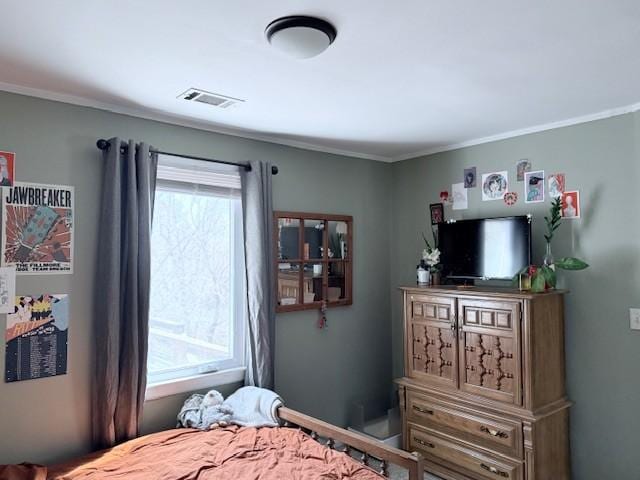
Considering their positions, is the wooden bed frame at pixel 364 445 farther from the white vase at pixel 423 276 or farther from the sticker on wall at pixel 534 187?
the sticker on wall at pixel 534 187

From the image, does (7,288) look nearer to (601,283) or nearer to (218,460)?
(218,460)

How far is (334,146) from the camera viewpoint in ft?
12.3

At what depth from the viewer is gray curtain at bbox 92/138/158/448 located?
8.44 ft

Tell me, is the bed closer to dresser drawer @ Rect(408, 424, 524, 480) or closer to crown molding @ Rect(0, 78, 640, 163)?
dresser drawer @ Rect(408, 424, 524, 480)

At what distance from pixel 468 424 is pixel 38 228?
277 cm

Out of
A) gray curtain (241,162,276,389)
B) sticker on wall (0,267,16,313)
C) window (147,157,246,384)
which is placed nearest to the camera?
Result: sticker on wall (0,267,16,313)

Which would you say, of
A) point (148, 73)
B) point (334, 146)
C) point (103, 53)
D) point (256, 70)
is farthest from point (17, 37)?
point (334, 146)

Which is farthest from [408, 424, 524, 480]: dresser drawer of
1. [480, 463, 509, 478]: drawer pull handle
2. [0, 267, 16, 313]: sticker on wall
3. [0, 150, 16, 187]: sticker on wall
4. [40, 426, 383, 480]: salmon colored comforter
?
[0, 150, 16, 187]: sticker on wall

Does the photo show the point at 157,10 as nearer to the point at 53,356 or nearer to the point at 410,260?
the point at 53,356

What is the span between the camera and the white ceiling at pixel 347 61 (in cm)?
168

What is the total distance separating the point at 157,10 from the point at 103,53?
0.49 metres

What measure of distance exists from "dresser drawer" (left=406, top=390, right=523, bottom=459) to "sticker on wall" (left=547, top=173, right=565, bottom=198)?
1456 mm

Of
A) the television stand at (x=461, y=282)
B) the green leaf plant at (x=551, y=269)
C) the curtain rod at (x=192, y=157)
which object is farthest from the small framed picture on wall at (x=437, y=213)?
the curtain rod at (x=192, y=157)

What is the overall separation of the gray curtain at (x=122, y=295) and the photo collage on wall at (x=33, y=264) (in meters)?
0.18
